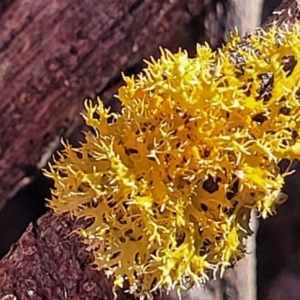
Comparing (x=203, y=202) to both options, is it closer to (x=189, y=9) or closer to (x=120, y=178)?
(x=120, y=178)

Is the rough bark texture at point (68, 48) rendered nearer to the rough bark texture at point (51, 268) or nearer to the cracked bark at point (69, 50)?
the cracked bark at point (69, 50)

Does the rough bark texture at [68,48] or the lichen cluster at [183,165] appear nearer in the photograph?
the lichen cluster at [183,165]

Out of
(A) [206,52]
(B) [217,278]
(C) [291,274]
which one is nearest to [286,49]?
(A) [206,52]

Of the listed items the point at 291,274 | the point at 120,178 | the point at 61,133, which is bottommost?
the point at 291,274

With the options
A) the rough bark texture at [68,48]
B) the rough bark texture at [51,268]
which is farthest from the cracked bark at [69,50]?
the rough bark texture at [51,268]

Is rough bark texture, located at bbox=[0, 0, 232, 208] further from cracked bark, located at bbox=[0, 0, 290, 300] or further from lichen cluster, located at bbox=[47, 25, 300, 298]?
lichen cluster, located at bbox=[47, 25, 300, 298]

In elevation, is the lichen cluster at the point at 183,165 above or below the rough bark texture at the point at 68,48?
below

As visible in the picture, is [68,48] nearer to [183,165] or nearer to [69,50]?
[69,50]
